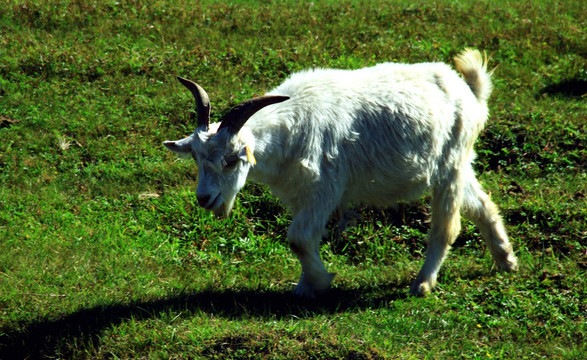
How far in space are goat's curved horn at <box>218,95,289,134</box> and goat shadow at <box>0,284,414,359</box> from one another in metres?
1.56

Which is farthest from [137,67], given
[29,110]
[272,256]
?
[272,256]

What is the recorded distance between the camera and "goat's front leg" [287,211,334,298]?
20.1ft

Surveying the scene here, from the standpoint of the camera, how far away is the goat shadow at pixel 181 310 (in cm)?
566

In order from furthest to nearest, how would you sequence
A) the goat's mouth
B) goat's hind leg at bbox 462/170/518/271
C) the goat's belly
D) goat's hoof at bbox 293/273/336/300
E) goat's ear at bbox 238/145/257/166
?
goat's hind leg at bbox 462/170/518/271 → the goat's belly → goat's hoof at bbox 293/273/336/300 → the goat's mouth → goat's ear at bbox 238/145/257/166

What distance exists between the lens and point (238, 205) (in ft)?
25.6

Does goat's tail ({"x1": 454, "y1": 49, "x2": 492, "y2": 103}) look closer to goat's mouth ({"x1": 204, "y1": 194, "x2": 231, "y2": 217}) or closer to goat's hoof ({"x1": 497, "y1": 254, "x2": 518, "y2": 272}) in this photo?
goat's hoof ({"x1": 497, "y1": 254, "x2": 518, "y2": 272})

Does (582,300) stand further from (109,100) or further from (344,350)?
(109,100)

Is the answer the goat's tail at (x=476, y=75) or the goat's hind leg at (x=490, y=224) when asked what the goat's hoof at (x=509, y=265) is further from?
the goat's tail at (x=476, y=75)

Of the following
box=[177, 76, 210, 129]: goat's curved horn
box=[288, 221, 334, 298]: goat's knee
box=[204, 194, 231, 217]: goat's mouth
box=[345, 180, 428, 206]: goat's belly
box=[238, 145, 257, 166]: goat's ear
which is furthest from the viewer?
box=[345, 180, 428, 206]: goat's belly

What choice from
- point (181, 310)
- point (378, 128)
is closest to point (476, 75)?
point (378, 128)

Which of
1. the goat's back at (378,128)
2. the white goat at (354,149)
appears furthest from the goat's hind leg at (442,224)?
the goat's back at (378,128)

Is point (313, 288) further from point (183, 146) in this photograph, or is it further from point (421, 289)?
point (183, 146)

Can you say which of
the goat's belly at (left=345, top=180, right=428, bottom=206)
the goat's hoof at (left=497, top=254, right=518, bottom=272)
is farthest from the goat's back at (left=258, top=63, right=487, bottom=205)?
the goat's hoof at (left=497, top=254, right=518, bottom=272)

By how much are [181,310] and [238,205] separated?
1988mm
